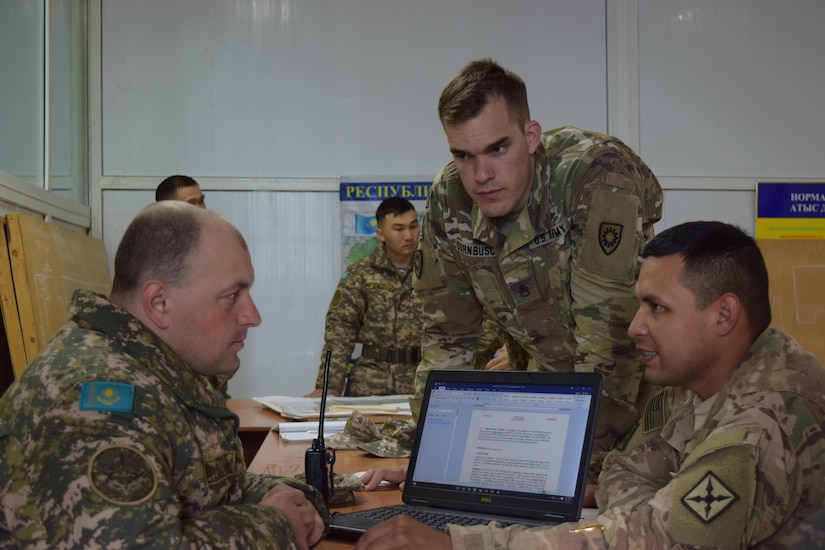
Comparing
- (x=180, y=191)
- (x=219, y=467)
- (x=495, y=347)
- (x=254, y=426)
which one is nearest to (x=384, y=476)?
(x=219, y=467)

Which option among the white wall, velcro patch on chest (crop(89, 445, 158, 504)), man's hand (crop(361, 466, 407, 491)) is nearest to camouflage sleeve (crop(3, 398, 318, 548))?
velcro patch on chest (crop(89, 445, 158, 504))

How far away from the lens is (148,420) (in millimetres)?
1145

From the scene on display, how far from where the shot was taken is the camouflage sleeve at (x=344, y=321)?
4.18m

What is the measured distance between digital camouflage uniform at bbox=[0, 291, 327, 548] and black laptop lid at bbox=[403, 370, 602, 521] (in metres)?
0.35

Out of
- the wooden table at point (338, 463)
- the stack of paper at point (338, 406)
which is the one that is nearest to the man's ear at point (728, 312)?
the wooden table at point (338, 463)

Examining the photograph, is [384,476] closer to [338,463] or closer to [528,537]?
[338,463]

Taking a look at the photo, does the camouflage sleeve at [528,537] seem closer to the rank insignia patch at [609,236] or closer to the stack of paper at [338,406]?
the rank insignia patch at [609,236]

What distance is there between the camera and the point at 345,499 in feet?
5.37

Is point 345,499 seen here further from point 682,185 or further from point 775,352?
point 682,185

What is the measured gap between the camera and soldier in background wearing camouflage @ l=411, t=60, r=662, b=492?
188 centimetres

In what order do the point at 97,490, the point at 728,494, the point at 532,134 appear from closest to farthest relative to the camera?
the point at 97,490
the point at 728,494
the point at 532,134

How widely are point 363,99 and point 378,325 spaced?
1.67 m

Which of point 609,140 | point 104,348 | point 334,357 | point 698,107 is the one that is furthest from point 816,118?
point 104,348

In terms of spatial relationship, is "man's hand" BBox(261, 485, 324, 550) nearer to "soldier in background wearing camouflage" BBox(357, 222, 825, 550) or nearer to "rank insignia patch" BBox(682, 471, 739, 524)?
"soldier in background wearing camouflage" BBox(357, 222, 825, 550)
